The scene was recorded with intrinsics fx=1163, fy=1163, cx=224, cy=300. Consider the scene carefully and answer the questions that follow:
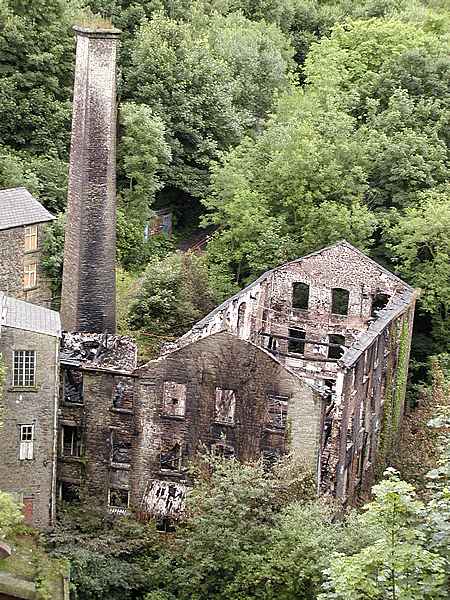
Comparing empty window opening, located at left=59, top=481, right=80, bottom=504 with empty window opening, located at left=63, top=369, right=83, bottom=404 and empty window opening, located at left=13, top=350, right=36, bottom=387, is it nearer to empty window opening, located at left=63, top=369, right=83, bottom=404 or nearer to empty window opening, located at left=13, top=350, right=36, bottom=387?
empty window opening, located at left=63, top=369, right=83, bottom=404

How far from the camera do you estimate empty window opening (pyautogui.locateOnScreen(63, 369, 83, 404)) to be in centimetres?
3384

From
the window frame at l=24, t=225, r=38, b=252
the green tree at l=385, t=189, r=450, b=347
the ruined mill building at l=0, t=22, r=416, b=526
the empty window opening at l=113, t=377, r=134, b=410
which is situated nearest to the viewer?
the ruined mill building at l=0, t=22, r=416, b=526

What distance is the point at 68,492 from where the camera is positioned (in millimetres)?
34594

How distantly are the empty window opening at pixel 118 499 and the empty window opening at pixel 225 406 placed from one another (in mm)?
3825

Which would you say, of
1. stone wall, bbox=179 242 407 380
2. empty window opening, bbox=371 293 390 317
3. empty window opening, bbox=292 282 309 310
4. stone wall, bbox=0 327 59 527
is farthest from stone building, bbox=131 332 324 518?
empty window opening, bbox=292 282 309 310

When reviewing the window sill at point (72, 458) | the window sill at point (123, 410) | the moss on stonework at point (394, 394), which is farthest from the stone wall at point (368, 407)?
the window sill at point (72, 458)

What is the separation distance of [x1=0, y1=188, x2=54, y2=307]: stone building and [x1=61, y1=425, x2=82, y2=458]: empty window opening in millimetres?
10647

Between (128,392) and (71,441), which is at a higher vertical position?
(128,392)

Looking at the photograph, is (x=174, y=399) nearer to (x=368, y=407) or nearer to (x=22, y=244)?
(x=368, y=407)

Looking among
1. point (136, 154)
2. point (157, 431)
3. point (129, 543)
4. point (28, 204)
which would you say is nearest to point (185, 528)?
point (129, 543)

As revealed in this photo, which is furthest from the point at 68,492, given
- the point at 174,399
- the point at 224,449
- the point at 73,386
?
the point at 224,449

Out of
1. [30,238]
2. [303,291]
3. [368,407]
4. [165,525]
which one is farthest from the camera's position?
[303,291]

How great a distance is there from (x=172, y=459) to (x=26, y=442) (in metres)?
4.24

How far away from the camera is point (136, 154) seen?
52844 mm
